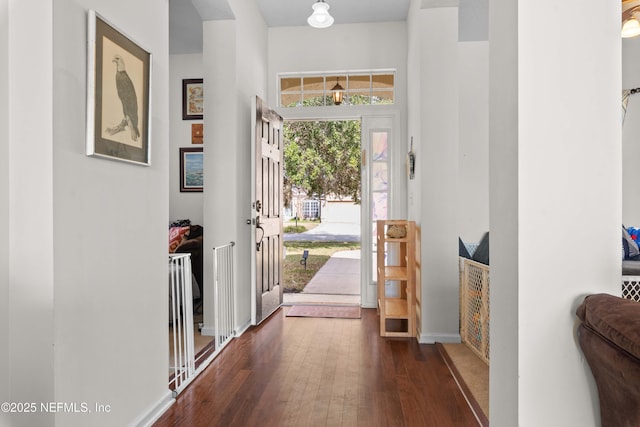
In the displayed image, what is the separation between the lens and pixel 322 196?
9875 mm

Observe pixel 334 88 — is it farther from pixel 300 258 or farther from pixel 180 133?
pixel 300 258

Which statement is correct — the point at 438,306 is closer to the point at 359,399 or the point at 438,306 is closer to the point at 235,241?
the point at 359,399

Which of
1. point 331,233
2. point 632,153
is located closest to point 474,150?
point 632,153

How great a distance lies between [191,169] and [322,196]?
16.9 ft

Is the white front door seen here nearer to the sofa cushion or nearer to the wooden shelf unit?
the wooden shelf unit

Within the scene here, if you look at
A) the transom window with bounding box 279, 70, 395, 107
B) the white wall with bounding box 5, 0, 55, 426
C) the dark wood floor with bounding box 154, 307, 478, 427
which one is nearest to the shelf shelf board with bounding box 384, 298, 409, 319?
the dark wood floor with bounding box 154, 307, 478, 427

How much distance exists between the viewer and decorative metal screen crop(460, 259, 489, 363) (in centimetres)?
290

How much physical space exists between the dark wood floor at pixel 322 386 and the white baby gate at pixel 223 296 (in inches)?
4.1

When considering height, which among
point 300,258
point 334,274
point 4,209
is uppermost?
point 4,209

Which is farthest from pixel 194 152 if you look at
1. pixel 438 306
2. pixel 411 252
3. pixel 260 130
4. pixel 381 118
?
pixel 438 306

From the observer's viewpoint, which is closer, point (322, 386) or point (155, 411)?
point (155, 411)

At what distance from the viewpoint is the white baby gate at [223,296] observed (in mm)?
3094

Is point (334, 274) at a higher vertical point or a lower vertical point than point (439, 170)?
lower

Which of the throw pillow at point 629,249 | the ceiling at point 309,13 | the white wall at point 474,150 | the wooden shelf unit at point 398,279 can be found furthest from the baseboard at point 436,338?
the ceiling at point 309,13
